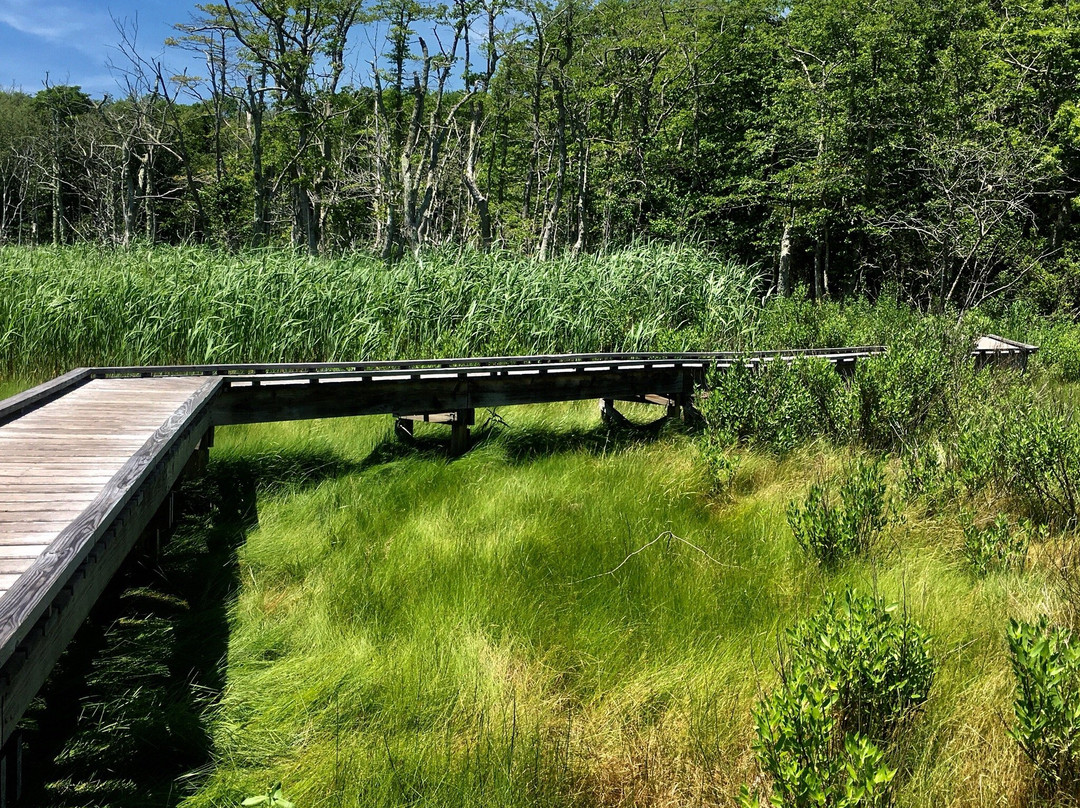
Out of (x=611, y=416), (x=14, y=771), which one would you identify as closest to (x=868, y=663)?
(x=14, y=771)

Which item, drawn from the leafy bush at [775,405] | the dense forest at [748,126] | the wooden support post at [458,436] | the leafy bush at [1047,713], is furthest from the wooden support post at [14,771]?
the dense forest at [748,126]

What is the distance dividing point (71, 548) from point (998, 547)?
4.26 meters

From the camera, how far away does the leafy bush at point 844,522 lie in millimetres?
→ 3982

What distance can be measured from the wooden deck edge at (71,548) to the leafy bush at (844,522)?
10.9 feet

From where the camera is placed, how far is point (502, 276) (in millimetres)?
8984

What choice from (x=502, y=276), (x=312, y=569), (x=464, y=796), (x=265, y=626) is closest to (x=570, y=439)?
(x=502, y=276)

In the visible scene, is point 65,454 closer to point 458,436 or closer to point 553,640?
point 553,640

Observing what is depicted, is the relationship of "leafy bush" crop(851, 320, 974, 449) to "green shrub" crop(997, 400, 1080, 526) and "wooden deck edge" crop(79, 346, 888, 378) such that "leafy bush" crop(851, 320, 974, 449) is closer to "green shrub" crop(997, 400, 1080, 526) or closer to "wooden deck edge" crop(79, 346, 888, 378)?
"wooden deck edge" crop(79, 346, 888, 378)

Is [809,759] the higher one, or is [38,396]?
[38,396]

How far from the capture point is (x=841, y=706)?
2623 millimetres

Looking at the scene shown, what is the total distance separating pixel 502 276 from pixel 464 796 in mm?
7190

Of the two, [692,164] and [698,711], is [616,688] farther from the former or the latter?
[692,164]

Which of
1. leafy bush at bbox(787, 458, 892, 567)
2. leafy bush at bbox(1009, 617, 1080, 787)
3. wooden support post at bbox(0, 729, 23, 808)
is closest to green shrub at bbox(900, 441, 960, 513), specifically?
leafy bush at bbox(787, 458, 892, 567)

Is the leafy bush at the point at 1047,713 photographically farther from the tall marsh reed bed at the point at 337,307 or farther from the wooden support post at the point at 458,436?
the tall marsh reed bed at the point at 337,307
